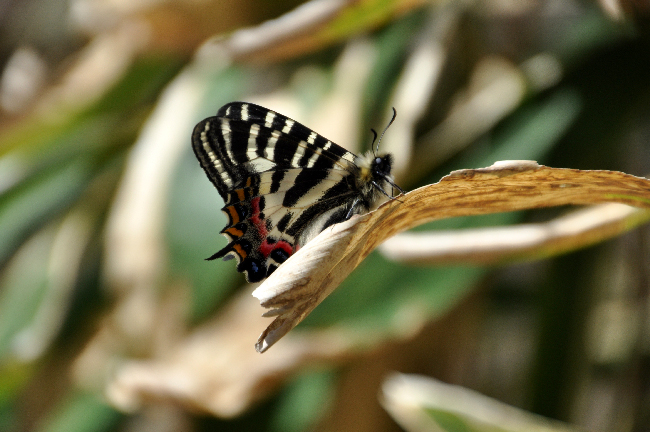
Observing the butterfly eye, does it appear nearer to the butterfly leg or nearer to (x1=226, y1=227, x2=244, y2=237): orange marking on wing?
the butterfly leg

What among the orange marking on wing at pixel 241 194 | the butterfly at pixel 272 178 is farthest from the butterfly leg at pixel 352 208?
the orange marking on wing at pixel 241 194

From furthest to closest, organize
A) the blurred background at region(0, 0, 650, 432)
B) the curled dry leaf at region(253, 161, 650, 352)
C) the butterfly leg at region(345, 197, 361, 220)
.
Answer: the blurred background at region(0, 0, 650, 432)
the butterfly leg at region(345, 197, 361, 220)
the curled dry leaf at region(253, 161, 650, 352)

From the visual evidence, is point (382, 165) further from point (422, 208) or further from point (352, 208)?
point (422, 208)

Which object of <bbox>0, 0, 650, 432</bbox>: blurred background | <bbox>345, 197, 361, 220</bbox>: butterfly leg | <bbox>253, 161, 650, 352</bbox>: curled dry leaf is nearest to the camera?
<bbox>253, 161, 650, 352</bbox>: curled dry leaf

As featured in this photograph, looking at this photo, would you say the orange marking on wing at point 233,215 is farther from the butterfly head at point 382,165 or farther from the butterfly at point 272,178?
the butterfly head at point 382,165

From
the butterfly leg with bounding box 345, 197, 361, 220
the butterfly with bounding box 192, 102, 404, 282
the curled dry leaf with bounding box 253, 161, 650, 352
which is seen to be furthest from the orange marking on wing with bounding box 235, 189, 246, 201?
the curled dry leaf with bounding box 253, 161, 650, 352

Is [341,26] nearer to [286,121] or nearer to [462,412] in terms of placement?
[286,121]

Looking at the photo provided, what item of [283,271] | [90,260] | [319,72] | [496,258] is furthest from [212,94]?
[283,271]
